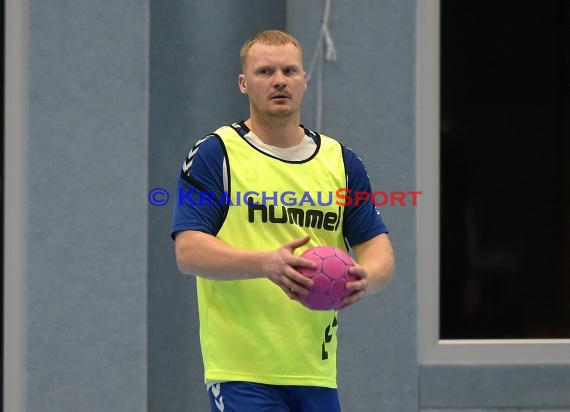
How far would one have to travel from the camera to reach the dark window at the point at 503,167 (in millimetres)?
5840

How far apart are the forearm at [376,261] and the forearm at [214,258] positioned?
415 millimetres

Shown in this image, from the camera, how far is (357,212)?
11.6 feet

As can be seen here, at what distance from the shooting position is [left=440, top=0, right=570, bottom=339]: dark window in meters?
5.84

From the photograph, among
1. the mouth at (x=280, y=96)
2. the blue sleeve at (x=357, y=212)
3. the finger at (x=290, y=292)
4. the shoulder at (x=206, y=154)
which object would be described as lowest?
the finger at (x=290, y=292)

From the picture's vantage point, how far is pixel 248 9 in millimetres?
5871

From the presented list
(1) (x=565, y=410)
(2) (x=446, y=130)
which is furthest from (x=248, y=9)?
(1) (x=565, y=410)

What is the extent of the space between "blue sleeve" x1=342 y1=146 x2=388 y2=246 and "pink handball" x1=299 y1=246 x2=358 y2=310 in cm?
40

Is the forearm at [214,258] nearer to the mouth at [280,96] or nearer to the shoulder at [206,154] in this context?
the shoulder at [206,154]

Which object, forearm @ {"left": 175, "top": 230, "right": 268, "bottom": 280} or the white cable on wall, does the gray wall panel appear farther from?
forearm @ {"left": 175, "top": 230, "right": 268, "bottom": 280}

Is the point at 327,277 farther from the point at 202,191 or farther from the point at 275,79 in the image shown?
the point at 275,79

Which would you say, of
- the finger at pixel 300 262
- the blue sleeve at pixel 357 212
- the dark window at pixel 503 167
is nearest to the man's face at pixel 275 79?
the blue sleeve at pixel 357 212

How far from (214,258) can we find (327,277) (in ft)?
1.19

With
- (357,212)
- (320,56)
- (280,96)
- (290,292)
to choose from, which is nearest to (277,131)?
(280,96)

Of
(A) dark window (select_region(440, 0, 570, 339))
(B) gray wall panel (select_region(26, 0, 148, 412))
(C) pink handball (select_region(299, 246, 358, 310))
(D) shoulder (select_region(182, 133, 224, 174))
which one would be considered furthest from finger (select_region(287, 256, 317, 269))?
(A) dark window (select_region(440, 0, 570, 339))
